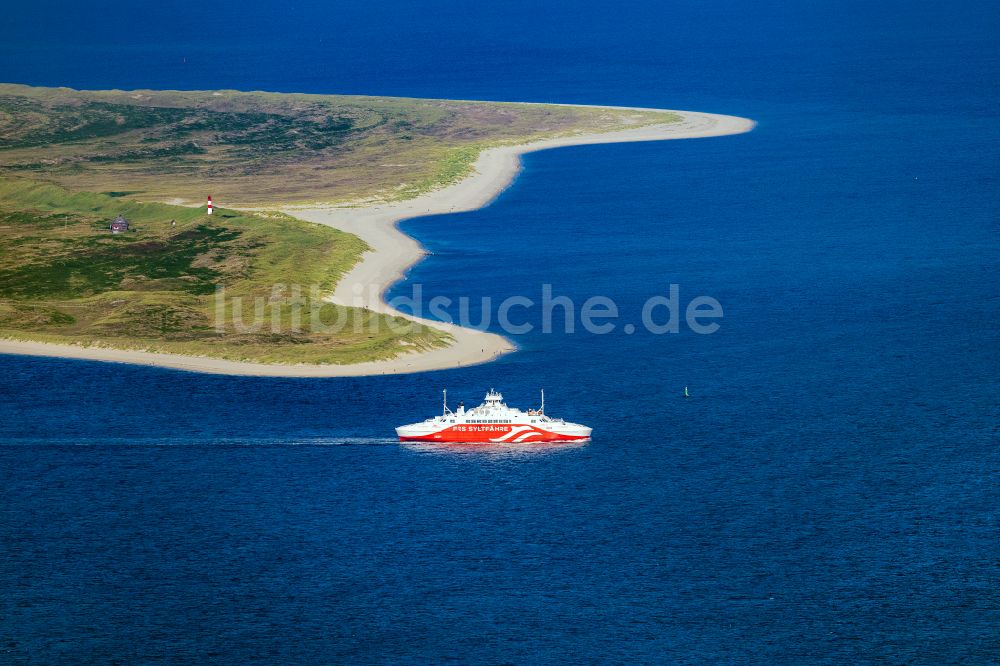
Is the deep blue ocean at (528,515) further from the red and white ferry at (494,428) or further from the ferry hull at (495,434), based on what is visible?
the red and white ferry at (494,428)

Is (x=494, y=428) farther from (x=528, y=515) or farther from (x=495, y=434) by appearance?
(x=528, y=515)

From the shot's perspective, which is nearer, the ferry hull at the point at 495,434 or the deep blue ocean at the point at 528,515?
the deep blue ocean at the point at 528,515

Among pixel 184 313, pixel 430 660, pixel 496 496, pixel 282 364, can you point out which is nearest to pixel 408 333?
pixel 282 364

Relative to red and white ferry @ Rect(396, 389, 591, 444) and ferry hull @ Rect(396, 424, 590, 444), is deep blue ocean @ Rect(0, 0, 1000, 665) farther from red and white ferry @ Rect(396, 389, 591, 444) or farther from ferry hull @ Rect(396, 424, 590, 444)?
red and white ferry @ Rect(396, 389, 591, 444)

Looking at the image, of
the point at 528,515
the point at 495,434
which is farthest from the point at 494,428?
the point at 528,515

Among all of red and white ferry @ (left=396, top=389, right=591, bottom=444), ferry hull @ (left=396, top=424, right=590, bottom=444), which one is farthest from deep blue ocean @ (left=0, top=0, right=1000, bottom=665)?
red and white ferry @ (left=396, top=389, right=591, bottom=444)

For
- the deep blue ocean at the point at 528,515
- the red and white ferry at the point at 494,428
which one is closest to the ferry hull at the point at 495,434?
the red and white ferry at the point at 494,428

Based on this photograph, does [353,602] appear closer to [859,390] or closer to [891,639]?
[891,639]
